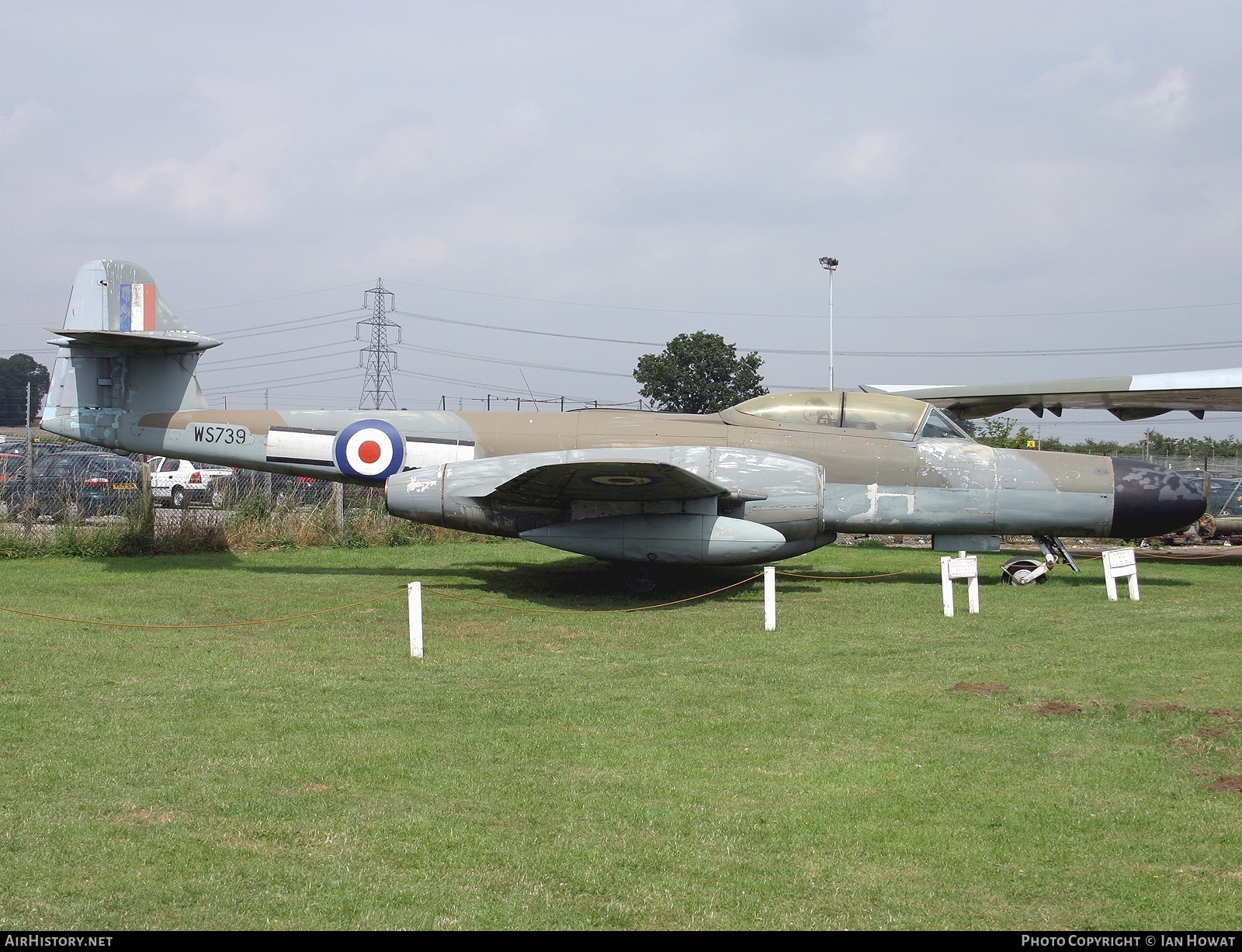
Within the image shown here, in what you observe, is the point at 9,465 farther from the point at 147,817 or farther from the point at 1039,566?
the point at 1039,566

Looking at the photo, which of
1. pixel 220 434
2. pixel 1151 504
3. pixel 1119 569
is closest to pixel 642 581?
pixel 1119 569

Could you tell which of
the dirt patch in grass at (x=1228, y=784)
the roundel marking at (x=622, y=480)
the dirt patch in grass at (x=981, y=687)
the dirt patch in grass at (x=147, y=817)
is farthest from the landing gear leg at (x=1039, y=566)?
the dirt patch in grass at (x=147, y=817)

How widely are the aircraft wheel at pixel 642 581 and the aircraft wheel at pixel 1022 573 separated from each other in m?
5.12

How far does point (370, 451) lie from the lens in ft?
47.5

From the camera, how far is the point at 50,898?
413 cm

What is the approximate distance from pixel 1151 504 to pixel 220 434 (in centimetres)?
1313

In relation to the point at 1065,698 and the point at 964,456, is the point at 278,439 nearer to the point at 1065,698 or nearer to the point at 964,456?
the point at 964,456

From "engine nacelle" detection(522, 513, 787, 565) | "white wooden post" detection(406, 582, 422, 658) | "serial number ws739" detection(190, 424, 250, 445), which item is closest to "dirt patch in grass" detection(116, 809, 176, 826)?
"white wooden post" detection(406, 582, 422, 658)

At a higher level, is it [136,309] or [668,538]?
[136,309]

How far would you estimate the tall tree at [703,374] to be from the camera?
38.1m

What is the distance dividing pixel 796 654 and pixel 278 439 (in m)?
8.80

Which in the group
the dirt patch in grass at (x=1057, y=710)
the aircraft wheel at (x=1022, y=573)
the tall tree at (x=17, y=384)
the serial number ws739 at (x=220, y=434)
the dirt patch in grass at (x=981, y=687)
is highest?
the tall tree at (x=17, y=384)

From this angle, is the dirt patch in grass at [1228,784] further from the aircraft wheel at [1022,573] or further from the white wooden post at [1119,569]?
the aircraft wheel at [1022,573]

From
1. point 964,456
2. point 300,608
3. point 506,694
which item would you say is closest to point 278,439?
point 300,608
